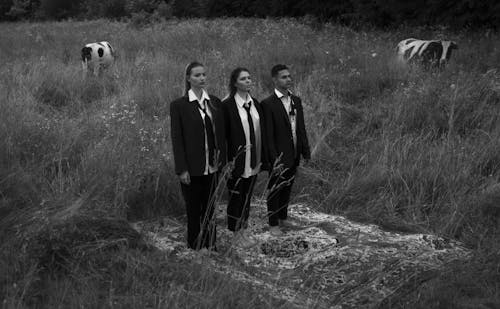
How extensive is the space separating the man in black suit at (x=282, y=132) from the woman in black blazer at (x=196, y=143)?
21.4 inches

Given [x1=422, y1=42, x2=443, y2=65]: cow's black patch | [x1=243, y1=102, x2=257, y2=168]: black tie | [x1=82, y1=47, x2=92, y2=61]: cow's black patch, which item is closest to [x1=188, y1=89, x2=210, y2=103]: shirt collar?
[x1=243, y1=102, x2=257, y2=168]: black tie

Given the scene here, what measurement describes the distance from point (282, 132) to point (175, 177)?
126cm

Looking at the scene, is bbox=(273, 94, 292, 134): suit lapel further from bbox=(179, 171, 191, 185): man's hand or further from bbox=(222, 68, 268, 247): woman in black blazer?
bbox=(179, 171, 191, 185): man's hand

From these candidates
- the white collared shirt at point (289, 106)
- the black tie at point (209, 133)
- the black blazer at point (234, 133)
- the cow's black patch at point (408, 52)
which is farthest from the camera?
the cow's black patch at point (408, 52)

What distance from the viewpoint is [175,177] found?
17.4 feet

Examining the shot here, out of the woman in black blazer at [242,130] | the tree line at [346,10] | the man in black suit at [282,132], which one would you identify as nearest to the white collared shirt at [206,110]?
the woman in black blazer at [242,130]

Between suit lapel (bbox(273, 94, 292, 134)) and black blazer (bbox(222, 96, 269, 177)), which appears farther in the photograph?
suit lapel (bbox(273, 94, 292, 134))

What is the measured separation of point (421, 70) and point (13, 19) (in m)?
48.0

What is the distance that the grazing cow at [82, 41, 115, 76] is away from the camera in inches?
393

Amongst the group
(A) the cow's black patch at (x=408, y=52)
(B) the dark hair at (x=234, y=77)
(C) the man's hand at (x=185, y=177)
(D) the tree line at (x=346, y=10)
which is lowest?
(C) the man's hand at (x=185, y=177)

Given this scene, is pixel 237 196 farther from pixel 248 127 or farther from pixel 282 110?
pixel 282 110

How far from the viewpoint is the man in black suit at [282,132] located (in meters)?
4.61

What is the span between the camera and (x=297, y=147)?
15.7 ft

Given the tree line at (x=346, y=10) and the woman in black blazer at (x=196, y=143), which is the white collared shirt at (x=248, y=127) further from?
the tree line at (x=346, y=10)
